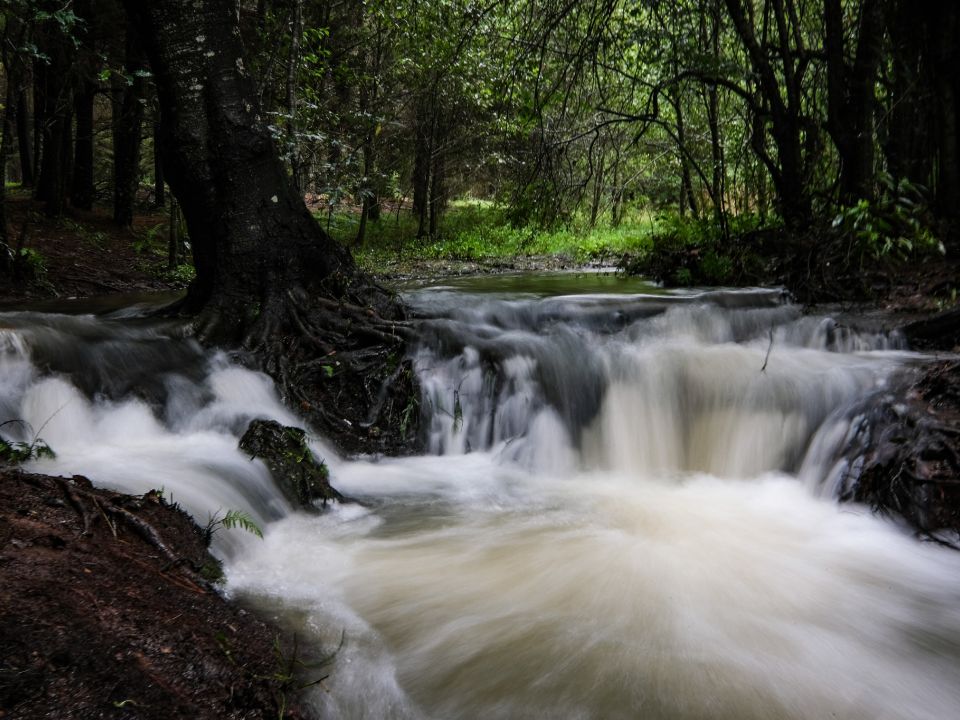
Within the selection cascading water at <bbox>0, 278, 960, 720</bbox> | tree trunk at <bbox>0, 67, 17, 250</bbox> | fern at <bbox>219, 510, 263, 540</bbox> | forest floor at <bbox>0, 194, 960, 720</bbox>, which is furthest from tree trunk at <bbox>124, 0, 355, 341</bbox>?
tree trunk at <bbox>0, 67, 17, 250</bbox>

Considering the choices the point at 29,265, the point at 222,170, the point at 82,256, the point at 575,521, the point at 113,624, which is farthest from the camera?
the point at 82,256

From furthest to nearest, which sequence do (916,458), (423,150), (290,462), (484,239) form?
(423,150) → (484,239) → (290,462) → (916,458)

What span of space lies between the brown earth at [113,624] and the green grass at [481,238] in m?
10.3

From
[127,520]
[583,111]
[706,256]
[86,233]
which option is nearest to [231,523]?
[127,520]

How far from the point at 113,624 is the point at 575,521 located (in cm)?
278

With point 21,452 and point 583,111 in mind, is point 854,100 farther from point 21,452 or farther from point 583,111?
point 21,452

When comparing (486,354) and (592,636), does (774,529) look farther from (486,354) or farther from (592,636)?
(486,354)

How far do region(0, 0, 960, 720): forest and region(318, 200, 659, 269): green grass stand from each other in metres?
4.65

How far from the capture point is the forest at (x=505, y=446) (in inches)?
94.3

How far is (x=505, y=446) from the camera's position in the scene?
5238mm

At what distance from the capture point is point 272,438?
4125 millimetres

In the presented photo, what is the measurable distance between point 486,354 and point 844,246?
4600 mm

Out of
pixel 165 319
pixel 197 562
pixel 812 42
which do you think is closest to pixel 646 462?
pixel 197 562

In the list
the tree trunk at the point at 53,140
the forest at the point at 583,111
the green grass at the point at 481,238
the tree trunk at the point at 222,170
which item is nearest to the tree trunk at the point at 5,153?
the forest at the point at 583,111
